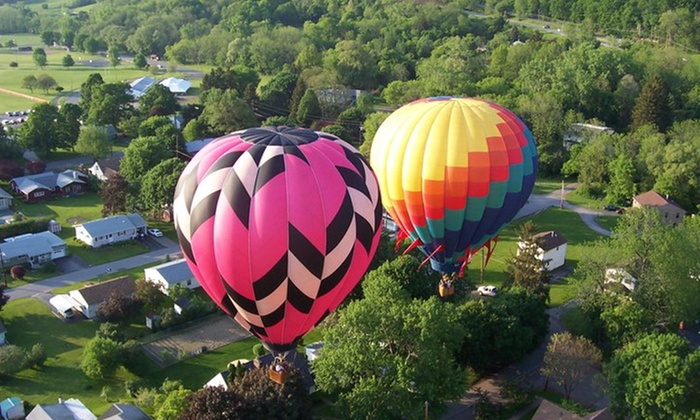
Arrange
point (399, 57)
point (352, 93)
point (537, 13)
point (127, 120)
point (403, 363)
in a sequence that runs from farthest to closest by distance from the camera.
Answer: point (537, 13), point (399, 57), point (352, 93), point (127, 120), point (403, 363)

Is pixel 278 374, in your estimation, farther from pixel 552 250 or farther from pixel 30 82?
pixel 30 82

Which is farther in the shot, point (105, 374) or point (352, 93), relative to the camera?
point (352, 93)

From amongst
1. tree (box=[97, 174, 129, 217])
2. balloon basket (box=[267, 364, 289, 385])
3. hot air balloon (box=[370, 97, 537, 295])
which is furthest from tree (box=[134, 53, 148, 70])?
balloon basket (box=[267, 364, 289, 385])

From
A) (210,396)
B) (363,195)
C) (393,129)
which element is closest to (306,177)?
(363,195)

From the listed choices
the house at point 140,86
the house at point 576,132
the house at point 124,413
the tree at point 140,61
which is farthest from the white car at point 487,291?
the tree at point 140,61

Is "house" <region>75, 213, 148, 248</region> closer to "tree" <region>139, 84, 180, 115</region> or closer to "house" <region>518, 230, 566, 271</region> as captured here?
"house" <region>518, 230, 566, 271</region>

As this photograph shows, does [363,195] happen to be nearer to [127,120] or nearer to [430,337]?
[430,337]

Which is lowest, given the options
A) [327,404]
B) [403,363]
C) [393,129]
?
[327,404]
